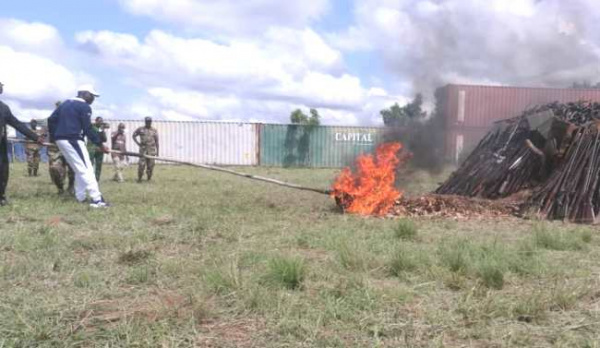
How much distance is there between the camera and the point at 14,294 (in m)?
3.87

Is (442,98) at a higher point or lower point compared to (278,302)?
higher

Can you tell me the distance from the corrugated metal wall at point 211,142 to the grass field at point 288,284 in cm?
2136

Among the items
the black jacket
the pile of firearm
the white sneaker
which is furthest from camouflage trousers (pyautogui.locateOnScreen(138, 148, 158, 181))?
the pile of firearm

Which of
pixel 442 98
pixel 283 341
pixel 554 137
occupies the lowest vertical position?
pixel 283 341

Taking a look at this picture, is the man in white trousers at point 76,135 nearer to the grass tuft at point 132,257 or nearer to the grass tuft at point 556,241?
the grass tuft at point 132,257

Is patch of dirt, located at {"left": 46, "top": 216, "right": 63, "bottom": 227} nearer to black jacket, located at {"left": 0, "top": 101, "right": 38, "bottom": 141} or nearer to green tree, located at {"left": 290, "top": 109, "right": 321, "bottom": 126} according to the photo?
black jacket, located at {"left": 0, "top": 101, "right": 38, "bottom": 141}

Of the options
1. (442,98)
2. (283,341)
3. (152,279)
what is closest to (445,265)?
(283,341)

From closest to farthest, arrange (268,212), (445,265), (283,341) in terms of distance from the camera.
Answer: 1. (283,341)
2. (445,265)
3. (268,212)

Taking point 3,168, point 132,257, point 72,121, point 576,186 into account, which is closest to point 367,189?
point 576,186

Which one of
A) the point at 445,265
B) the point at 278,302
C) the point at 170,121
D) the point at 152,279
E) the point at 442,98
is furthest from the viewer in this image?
the point at 170,121

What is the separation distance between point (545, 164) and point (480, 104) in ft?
37.0

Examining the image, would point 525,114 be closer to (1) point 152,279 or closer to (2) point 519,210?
(2) point 519,210

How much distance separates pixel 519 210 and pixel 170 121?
22.4m

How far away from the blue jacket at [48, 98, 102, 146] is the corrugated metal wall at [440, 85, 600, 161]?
8.33m
